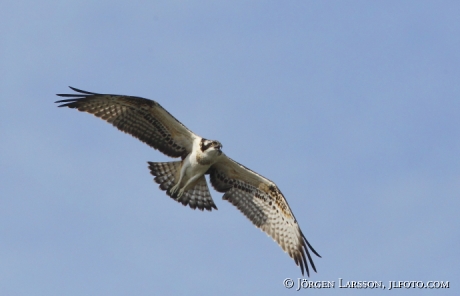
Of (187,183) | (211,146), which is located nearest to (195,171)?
(187,183)

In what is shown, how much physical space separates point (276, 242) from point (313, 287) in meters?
1.68

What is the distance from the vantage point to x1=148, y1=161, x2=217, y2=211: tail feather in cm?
1269

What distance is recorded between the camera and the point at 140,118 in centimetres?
1210

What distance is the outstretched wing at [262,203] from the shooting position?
1252 centimetres

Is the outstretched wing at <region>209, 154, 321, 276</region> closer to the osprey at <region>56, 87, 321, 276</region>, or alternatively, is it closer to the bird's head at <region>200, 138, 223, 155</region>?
the osprey at <region>56, 87, 321, 276</region>

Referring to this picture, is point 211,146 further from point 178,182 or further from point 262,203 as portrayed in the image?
point 262,203

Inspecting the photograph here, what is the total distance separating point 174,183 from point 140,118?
1.54m

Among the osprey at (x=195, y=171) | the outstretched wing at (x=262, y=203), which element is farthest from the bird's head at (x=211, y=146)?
the outstretched wing at (x=262, y=203)

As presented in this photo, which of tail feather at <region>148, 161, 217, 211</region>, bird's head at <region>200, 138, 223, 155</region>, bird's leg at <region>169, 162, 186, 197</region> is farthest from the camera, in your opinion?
tail feather at <region>148, 161, 217, 211</region>

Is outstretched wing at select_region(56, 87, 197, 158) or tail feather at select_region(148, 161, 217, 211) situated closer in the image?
A: outstretched wing at select_region(56, 87, 197, 158)

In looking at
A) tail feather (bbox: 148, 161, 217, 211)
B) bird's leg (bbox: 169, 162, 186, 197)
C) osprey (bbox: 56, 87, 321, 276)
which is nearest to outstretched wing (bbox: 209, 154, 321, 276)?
osprey (bbox: 56, 87, 321, 276)

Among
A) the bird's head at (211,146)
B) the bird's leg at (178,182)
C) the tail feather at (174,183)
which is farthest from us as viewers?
the tail feather at (174,183)

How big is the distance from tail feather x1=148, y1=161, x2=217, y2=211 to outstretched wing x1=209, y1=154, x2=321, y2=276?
0.28 meters

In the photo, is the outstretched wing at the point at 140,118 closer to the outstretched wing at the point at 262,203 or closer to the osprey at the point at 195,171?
the osprey at the point at 195,171
